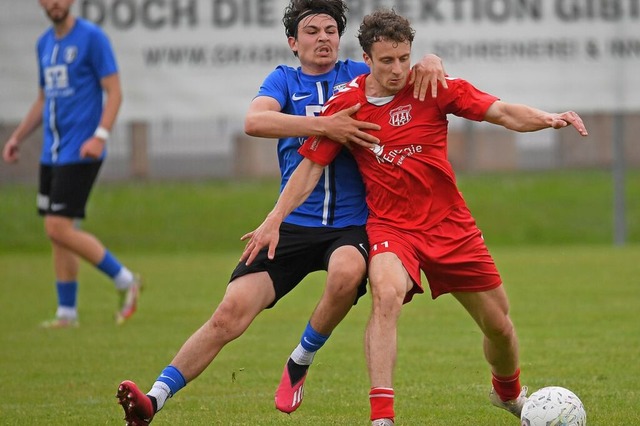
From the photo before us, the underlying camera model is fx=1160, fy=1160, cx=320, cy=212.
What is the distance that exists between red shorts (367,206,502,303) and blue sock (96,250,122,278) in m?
4.52

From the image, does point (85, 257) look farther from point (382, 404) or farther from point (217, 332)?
point (382, 404)

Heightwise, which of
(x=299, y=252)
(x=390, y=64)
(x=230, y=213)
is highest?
(x=390, y=64)

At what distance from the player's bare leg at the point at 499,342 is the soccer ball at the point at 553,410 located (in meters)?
0.43

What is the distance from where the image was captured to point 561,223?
17.5 meters

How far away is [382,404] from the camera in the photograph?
5094 mm

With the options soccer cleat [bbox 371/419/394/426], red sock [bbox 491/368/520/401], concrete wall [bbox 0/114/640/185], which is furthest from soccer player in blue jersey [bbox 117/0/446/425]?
concrete wall [bbox 0/114/640/185]

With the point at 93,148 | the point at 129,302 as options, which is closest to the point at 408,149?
the point at 93,148

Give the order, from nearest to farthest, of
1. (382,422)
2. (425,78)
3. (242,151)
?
(382,422) < (425,78) < (242,151)

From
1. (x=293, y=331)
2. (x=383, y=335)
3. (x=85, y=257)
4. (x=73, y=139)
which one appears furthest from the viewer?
(x=73, y=139)

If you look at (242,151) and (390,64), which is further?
(242,151)

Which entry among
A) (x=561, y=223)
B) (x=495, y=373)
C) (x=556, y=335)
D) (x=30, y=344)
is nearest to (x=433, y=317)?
(x=556, y=335)

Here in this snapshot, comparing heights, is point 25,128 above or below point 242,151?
above

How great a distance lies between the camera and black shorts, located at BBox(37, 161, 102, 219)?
957 centimetres

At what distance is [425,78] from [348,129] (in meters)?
0.46
